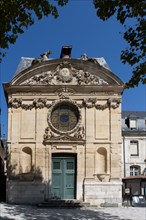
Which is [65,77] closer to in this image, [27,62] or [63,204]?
[27,62]

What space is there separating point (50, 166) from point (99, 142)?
302 cm

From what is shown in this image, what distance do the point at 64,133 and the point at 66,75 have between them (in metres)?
3.39

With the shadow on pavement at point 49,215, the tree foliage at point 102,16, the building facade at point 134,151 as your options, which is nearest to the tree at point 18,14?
the tree foliage at point 102,16

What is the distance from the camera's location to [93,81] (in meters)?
22.2

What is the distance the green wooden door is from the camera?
2116 centimetres

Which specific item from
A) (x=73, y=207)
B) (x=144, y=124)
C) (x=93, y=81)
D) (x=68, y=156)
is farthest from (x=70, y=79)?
(x=144, y=124)

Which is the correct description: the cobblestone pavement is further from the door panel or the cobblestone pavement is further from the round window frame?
the round window frame

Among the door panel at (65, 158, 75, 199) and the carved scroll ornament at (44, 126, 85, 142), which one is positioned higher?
the carved scroll ornament at (44, 126, 85, 142)

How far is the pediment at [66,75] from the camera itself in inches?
870

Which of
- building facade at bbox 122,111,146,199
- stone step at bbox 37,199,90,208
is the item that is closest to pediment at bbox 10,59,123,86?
stone step at bbox 37,199,90,208

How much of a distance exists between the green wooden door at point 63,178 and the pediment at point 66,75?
14.5 feet

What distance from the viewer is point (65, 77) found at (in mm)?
22172

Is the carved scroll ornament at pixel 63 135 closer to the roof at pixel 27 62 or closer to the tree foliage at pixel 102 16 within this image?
the roof at pixel 27 62

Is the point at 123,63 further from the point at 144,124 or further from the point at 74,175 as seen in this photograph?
the point at 144,124
